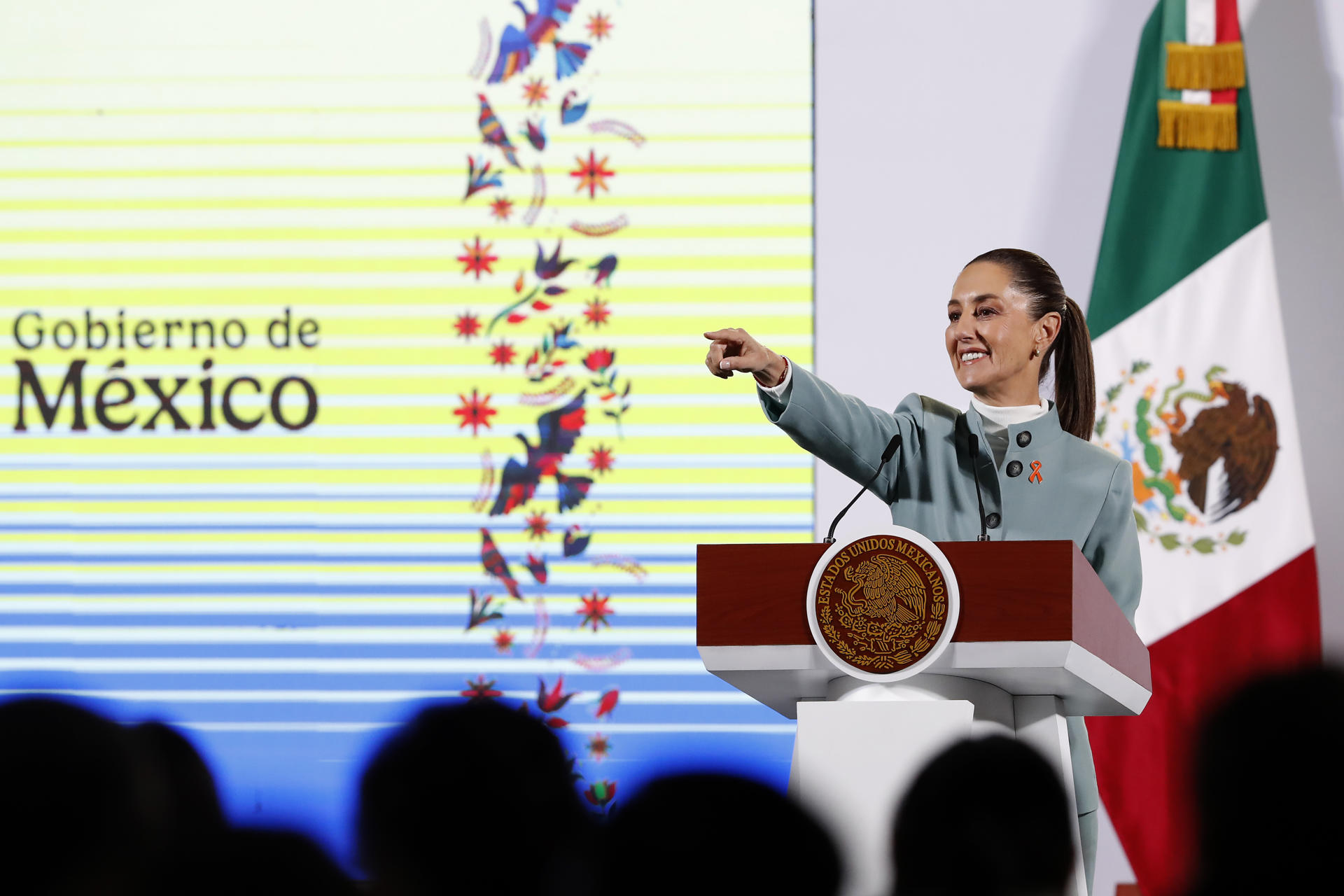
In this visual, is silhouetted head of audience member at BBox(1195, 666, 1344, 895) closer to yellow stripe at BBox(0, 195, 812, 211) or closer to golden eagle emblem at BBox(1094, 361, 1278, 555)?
golden eagle emblem at BBox(1094, 361, 1278, 555)

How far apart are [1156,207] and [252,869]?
13.0ft

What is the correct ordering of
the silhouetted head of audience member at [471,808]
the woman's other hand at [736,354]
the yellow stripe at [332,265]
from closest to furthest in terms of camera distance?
the silhouetted head of audience member at [471,808] < the woman's other hand at [736,354] < the yellow stripe at [332,265]

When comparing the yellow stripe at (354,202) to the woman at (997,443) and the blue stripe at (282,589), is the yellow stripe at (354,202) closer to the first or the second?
the blue stripe at (282,589)

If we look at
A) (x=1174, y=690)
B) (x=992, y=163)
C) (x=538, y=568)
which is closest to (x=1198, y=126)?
(x=992, y=163)

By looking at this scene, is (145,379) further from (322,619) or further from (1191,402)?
(1191,402)

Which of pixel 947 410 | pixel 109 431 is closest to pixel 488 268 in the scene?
pixel 109 431

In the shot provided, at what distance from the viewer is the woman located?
237 centimetres

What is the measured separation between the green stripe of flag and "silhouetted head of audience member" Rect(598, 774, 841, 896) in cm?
357

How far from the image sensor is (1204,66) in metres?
4.16

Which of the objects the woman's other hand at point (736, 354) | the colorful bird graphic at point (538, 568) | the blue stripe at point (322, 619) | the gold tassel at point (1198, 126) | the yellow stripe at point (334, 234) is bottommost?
the blue stripe at point (322, 619)

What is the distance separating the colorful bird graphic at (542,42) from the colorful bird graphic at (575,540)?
4.81 ft

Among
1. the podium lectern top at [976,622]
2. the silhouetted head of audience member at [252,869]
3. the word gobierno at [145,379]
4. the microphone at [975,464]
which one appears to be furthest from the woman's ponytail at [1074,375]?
the word gobierno at [145,379]

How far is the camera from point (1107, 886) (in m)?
4.00

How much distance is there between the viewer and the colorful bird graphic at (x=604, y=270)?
173 inches
